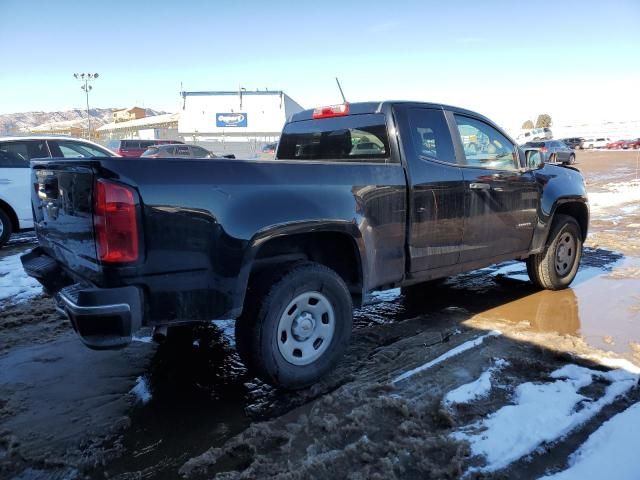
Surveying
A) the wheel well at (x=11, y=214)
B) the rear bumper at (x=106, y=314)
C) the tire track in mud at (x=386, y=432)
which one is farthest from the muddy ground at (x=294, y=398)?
the wheel well at (x=11, y=214)

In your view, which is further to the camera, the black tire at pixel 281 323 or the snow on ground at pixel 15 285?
the snow on ground at pixel 15 285

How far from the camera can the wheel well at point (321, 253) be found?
3320 millimetres

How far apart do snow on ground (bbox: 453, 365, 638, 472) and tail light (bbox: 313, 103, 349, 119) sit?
254 centimetres

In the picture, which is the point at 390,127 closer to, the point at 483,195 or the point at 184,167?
the point at 483,195

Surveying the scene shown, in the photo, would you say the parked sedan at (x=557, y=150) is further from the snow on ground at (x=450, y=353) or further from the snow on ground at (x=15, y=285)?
the snow on ground at (x=15, y=285)

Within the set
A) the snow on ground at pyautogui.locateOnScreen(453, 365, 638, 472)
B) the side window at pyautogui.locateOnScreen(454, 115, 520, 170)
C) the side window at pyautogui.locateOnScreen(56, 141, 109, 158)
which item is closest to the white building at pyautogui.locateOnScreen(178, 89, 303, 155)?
the side window at pyautogui.locateOnScreen(56, 141, 109, 158)

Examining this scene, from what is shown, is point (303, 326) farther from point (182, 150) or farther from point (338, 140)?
point (182, 150)

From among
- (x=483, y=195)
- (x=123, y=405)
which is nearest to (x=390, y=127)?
(x=483, y=195)

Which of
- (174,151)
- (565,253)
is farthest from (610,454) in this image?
(174,151)

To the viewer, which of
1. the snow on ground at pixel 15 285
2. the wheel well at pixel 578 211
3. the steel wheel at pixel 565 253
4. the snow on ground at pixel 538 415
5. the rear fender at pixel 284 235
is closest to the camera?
the snow on ground at pixel 538 415

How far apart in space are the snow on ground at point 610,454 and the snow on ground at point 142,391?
2.38 m

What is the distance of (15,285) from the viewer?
5.88m

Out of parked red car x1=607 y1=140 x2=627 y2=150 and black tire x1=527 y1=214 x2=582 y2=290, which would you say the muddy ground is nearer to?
black tire x1=527 y1=214 x2=582 y2=290

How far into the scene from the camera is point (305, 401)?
3.24 metres
